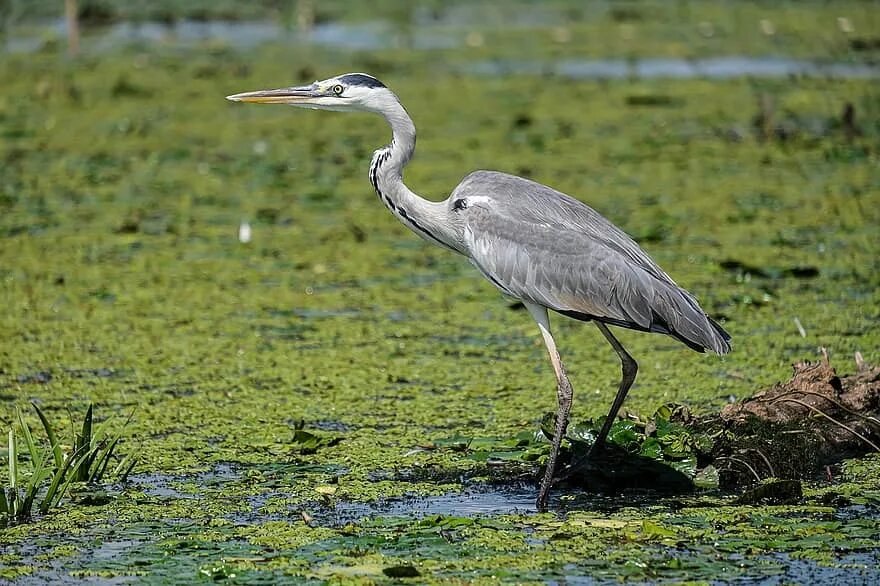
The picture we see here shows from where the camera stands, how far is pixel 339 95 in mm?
5402

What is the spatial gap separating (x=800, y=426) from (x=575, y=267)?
1029 millimetres

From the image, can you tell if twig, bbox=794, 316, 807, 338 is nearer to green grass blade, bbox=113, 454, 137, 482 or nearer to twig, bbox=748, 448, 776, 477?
twig, bbox=748, 448, 776, 477

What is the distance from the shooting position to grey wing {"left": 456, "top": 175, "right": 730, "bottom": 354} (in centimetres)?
491

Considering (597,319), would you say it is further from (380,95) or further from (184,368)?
(184,368)

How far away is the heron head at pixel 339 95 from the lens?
17.5 feet

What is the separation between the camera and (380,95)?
534cm

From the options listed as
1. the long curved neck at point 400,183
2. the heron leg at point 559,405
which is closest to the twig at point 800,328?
the heron leg at point 559,405

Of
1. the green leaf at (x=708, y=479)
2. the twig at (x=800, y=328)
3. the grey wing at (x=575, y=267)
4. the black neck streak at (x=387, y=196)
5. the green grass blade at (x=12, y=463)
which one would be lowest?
the green leaf at (x=708, y=479)

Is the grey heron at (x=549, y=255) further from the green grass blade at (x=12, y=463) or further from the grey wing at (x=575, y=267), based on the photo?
the green grass blade at (x=12, y=463)

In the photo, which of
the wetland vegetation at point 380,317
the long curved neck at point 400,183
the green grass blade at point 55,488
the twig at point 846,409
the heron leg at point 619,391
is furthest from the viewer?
the long curved neck at point 400,183

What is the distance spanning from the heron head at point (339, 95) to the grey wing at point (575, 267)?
54 centimetres

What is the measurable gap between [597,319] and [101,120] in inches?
351

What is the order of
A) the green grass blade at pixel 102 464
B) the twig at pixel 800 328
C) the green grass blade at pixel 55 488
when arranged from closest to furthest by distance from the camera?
1. the green grass blade at pixel 55 488
2. the green grass blade at pixel 102 464
3. the twig at pixel 800 328

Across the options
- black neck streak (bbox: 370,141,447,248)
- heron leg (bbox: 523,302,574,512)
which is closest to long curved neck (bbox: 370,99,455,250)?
black neck streak (bbox: 370,141,447,248)
